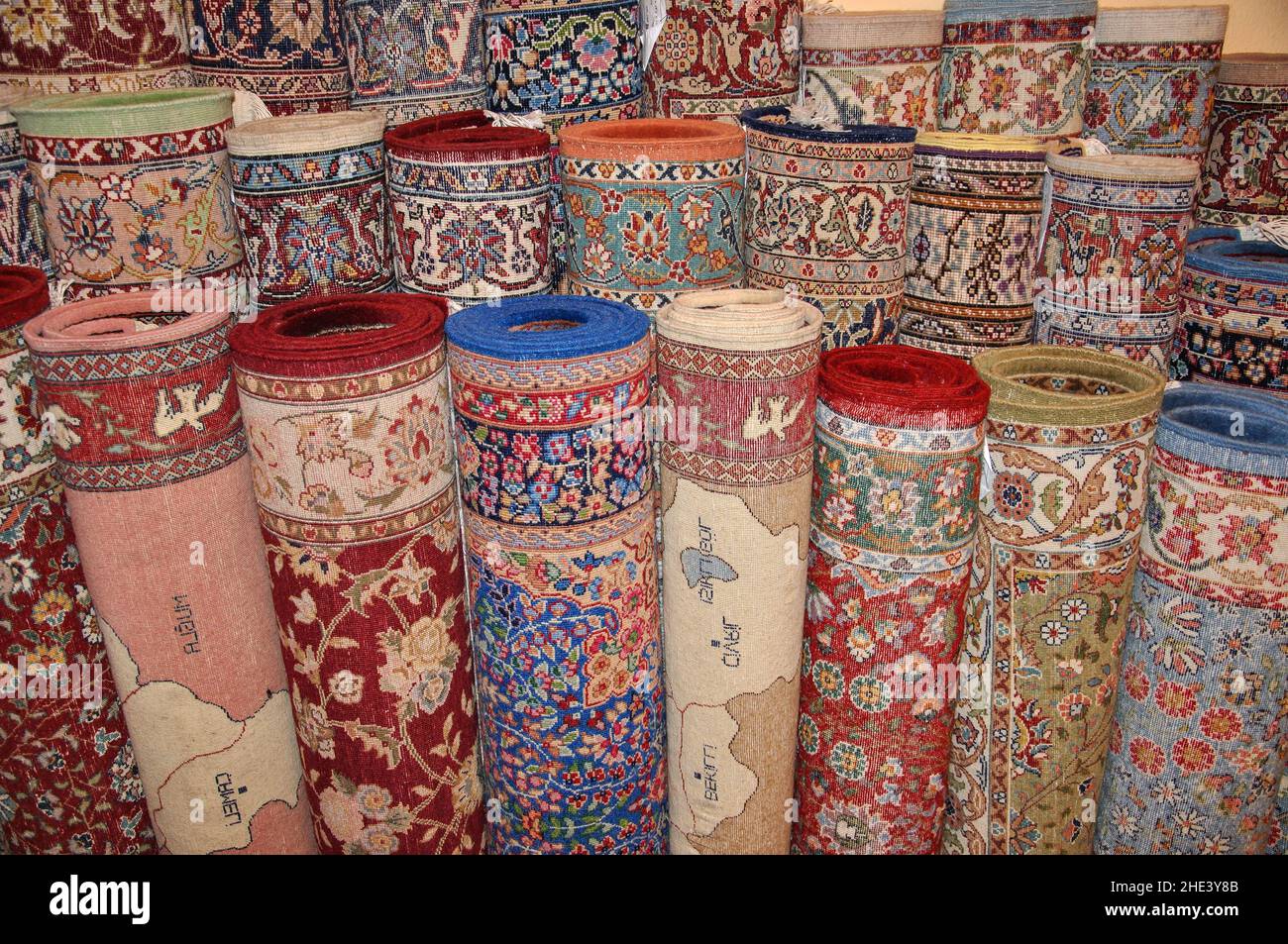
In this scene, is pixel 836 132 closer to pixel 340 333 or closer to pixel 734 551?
pixel 734 551

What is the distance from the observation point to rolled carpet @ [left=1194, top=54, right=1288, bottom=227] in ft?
8.30

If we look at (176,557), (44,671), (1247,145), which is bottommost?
(44,671)

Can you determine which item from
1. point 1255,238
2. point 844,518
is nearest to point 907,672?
point 844,518

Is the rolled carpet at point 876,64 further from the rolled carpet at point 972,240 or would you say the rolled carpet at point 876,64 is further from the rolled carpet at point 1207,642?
the rolled carpet at point 1207,642

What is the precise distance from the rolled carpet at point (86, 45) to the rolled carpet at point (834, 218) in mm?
1365

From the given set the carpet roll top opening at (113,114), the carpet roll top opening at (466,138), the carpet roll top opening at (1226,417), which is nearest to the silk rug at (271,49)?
the carpet roll top opening at (113,114)

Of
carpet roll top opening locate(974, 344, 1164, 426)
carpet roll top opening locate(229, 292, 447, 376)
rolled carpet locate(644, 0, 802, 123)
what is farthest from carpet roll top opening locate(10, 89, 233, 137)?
carpet roll top opening locate(974, 344, 1164, 426)

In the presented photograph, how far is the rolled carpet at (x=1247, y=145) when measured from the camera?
2.53 m

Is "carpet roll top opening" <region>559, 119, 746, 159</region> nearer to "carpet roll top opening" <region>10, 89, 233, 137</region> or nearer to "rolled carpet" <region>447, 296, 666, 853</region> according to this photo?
"rolled carpet" <region>447, 296, 666, 853</region>

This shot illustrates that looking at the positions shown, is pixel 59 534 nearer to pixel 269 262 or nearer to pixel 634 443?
pixel 269 262

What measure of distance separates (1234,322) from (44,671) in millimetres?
2594

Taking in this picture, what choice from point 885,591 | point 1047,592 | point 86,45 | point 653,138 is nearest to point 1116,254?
point 1047,592

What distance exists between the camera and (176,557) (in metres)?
1.89

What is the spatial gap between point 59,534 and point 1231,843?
2.49 meters
